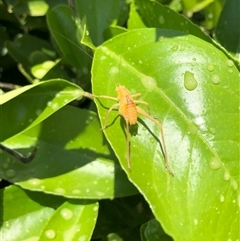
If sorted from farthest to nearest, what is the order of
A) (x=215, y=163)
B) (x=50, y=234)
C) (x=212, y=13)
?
(x=212, y=13) → (x=50, y=234) → (x=215, y=163)

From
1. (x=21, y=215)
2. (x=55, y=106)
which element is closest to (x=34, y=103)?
(x=55, y=106)

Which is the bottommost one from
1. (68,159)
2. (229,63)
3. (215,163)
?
(68,159)

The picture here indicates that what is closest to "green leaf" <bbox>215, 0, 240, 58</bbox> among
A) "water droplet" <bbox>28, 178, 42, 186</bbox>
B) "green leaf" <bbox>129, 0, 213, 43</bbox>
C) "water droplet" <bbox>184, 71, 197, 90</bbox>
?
"green leaf" <bbox>129, 0, 213, 43</bbox>

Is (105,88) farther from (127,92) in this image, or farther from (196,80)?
(196,80)

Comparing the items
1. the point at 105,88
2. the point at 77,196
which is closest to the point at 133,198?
the point at 77,196

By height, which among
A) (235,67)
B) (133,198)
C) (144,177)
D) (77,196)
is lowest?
(133,198)

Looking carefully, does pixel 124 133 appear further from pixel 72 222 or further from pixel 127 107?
pixel 72 222
